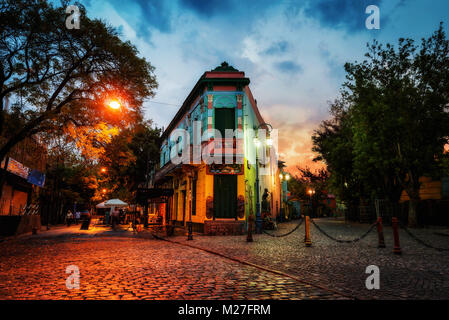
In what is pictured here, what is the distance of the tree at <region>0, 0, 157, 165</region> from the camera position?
33.0 feet

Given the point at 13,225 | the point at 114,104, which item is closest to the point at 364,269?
the point at 114,104

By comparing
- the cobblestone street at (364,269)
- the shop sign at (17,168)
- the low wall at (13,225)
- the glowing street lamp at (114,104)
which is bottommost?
the cobblestone street at (364,269)

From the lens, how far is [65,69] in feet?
39.1

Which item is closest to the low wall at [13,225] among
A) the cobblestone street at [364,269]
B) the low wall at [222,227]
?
the low wall at [222,227]

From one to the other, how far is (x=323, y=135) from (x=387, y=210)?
10.4 m

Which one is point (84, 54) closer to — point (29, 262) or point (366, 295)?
point (29, 262)

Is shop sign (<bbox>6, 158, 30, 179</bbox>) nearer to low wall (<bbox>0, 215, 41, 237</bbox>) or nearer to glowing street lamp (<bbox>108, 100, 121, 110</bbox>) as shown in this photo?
low wall (<bbox>0, 215, 41, 237</bbox>)

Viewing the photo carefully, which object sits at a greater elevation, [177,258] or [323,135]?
[323,135]

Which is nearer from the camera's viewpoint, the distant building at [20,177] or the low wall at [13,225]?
the low wall at [13,225]

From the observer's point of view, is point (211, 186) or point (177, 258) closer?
point (177, 258)

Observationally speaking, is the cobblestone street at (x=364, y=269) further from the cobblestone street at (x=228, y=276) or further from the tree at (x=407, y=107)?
the tree at (x=407, y=107)

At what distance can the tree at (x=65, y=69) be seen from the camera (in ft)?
33.0
